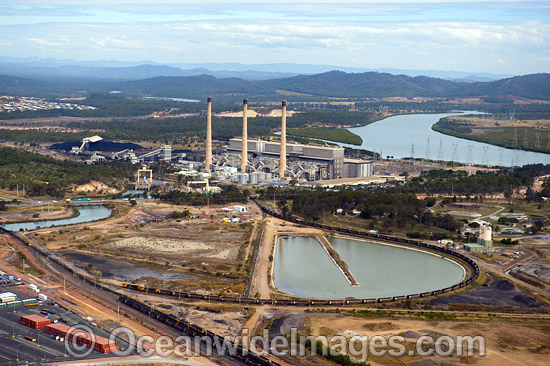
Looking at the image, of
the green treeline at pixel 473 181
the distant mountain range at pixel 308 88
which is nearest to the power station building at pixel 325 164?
the green treeline at pixel 473 181

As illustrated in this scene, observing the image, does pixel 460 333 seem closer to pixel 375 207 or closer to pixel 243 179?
pixel 375 207

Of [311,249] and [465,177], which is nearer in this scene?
[311,249]

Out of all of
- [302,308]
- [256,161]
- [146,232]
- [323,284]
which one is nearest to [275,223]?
[146,232]

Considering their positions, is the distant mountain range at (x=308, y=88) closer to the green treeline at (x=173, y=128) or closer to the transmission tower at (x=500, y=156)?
the green treeline at (x=173, y=128)

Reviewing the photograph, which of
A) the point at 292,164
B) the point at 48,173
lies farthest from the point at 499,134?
the point at 48,173

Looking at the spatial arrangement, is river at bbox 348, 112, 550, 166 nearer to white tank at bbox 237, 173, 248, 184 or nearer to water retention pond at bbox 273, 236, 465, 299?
white tank at bbox 237, 173, 248, 184

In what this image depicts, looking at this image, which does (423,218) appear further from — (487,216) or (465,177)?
(465,177)

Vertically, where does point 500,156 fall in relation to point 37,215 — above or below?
above

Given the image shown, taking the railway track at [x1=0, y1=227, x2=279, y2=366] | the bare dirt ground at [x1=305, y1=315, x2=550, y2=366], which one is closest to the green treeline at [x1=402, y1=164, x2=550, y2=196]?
the bare dirt ground at [x1=305, y1=315, x2=550, y2=366]
